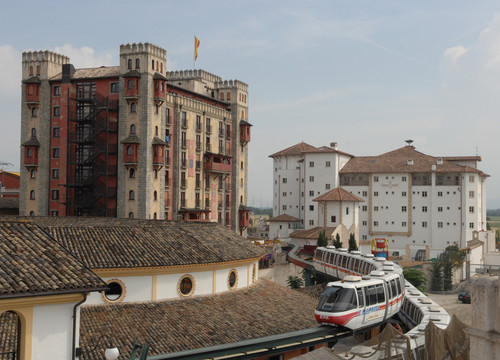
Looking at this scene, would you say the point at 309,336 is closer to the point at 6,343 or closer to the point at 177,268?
the point at 177,268

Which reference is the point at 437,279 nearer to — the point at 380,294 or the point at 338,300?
the point at 380,294

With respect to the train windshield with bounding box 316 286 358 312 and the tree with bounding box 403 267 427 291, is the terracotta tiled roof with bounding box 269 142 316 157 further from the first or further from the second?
the train windshield with bounding box 316 286 358 312

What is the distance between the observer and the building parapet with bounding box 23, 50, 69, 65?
68.8 meters

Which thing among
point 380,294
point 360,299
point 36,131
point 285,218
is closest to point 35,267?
point 360,299

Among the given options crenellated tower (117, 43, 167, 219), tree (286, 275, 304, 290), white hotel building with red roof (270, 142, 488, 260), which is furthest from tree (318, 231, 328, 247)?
crenellated tower (117, 43, 167, 219)

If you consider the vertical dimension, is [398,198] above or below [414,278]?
above

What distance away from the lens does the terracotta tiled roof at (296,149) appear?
113438 millimetres

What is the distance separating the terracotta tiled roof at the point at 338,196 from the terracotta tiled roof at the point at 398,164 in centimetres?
853

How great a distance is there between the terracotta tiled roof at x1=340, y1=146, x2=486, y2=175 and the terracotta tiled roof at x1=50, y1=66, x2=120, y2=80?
163ft

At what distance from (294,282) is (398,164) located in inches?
1744

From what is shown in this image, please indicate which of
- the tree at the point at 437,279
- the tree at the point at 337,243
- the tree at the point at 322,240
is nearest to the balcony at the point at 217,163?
the tree at the point at 322,240

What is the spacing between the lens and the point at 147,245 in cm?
3114

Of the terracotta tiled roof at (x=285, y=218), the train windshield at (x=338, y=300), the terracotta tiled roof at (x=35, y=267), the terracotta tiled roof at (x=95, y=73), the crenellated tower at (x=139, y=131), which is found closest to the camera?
the terracotta tiled roof at (x=35, y=267)

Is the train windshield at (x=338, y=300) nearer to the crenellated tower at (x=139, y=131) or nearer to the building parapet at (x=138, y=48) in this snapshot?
the crenellated tower at (x=139, y=131)
